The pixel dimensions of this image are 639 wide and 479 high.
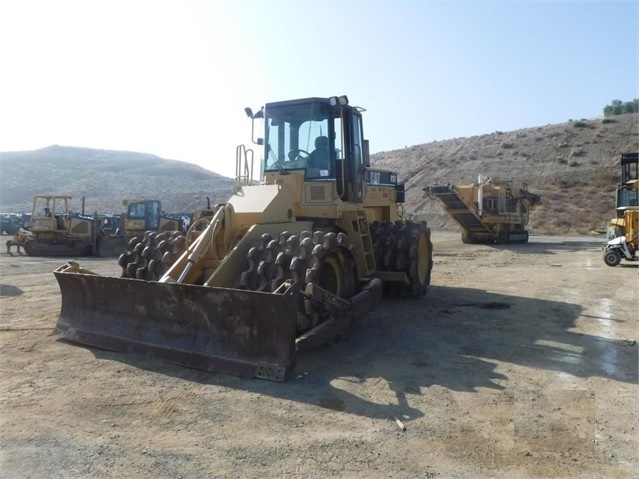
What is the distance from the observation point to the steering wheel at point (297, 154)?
8508 millimetres

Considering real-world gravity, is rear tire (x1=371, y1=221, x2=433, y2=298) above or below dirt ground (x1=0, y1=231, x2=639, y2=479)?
above

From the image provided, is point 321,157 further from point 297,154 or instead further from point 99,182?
point 99,182

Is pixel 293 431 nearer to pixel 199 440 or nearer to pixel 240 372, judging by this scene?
pixel 199 440

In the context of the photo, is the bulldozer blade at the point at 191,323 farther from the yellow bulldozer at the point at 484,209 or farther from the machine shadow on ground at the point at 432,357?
the yellow bulldozer at the point at 484,209

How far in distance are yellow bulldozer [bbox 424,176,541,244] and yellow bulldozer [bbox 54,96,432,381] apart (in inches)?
557

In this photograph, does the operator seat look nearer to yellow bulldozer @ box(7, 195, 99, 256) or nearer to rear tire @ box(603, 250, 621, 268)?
rear tire @ box(603, 250, 621, 268)

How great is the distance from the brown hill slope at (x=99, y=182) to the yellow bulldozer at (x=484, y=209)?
41188 mm

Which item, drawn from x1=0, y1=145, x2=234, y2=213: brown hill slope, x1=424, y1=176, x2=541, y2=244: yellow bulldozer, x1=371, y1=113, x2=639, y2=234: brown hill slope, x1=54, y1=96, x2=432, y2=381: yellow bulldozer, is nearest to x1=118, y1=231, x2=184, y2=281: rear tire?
x1=54, y1=96, x2=432, y2=381: yellow bulldozer

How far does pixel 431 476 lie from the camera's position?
3760 mm

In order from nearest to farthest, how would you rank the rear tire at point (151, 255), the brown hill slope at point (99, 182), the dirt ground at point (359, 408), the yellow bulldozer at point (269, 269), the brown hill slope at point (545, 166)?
the dirt ground at point (359, 408) < the yellow bulldozer at point (269, 269) < the rear tire at point (151, 255) < the brown hill slope at point (545, 166) < the brown hill slope at point (99, 182)

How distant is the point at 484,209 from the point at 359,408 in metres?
20.5

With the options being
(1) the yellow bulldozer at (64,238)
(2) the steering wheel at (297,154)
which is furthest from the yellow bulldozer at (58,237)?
(2) the steering wheel at (297,154)

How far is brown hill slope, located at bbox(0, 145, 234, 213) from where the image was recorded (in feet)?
221

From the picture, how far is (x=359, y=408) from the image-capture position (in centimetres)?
491
